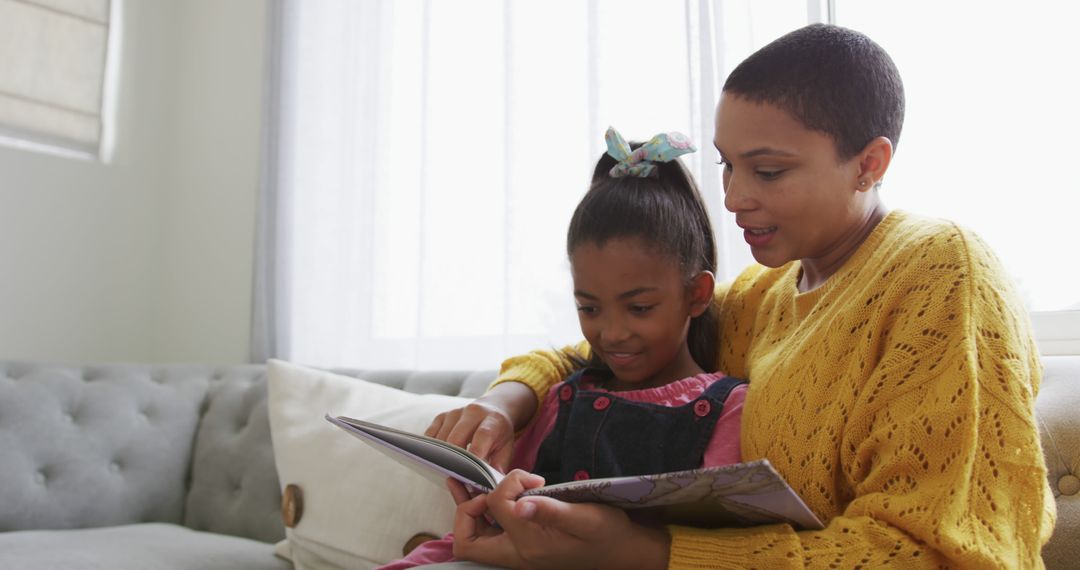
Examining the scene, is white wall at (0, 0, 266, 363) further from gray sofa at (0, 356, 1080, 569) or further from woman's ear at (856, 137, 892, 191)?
woman's ear at (856, 137, 892, 191)

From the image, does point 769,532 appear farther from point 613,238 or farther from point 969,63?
point 969,63

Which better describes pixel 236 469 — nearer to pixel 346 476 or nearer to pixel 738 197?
pixel 346 476

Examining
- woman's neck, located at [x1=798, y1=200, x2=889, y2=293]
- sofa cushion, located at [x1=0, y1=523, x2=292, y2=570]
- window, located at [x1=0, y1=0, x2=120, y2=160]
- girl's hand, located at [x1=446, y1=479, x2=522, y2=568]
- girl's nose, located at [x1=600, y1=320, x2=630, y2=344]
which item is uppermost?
window, located at [x1=0, y1=0, x2=120, y2=160]

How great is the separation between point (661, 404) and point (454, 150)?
1670 millimetres

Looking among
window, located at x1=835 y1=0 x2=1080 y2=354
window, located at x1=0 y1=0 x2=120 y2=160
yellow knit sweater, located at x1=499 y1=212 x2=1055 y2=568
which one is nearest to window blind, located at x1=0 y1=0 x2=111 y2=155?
window, located at x1=0 y1=0 x2=120 y2=160

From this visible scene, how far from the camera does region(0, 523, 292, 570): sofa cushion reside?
1831mm

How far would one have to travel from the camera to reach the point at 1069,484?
1296mm

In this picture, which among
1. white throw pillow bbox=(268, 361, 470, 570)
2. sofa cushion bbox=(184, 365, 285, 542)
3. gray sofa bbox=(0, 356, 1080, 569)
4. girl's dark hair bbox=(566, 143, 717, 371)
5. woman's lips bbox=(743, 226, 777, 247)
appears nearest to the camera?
woman's lips bbox=(743, 226, 777, 247)

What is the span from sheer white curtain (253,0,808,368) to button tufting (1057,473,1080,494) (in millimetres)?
884

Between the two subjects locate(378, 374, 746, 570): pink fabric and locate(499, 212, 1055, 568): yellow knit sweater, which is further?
locate(378, 374, 746, 570): pink fabric

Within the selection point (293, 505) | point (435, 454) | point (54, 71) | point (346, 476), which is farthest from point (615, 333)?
point (54, 71)

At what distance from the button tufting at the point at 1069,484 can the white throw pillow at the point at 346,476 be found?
0.94 meters

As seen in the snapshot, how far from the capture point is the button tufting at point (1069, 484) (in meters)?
1.29

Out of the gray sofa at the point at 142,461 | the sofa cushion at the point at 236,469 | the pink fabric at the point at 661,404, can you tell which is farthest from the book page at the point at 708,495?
the sofa cushion at the point at 236,469
